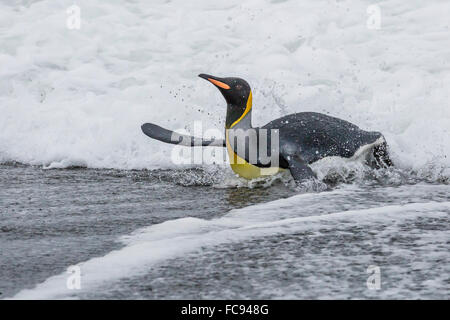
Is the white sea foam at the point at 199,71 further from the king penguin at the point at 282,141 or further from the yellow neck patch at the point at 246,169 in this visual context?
the yellow neck patch at the point at 246,169

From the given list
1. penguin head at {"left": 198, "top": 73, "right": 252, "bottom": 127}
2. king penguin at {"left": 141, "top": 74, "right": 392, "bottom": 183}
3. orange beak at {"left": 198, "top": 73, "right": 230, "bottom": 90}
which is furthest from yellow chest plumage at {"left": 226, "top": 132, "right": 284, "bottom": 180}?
orange beak at {"left": 198, "top": 73, "right": 230, "bottom": 90}

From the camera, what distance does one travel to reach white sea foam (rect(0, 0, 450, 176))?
253 inches

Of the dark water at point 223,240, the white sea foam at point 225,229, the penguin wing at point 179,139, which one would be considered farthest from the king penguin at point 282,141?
the white sea foam at point 225,229

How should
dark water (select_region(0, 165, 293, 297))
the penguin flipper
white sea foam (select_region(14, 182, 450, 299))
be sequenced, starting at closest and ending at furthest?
1. white sea foam (select_region(14, 182, 450, 299))
2. dark water (select_region(0, 165, 293, 297))
3. the penguin flipper

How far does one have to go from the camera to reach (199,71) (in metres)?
8.49

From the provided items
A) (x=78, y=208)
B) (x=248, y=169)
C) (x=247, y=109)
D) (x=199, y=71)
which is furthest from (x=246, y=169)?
(x=199, y=71)

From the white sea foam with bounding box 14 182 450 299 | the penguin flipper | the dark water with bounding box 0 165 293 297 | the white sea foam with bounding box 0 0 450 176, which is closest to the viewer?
the white sea foam with bounding box 14 182 450 299

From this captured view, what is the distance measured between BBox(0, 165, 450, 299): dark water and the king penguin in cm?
28

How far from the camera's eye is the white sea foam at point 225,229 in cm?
288

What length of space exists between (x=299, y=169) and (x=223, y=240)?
5.43 feet

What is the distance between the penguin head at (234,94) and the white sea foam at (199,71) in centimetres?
94

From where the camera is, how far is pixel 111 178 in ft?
17.8

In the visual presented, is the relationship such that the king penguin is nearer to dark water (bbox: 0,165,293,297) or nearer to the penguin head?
the penguin head

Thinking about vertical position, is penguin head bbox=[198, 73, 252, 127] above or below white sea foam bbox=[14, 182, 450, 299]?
above
